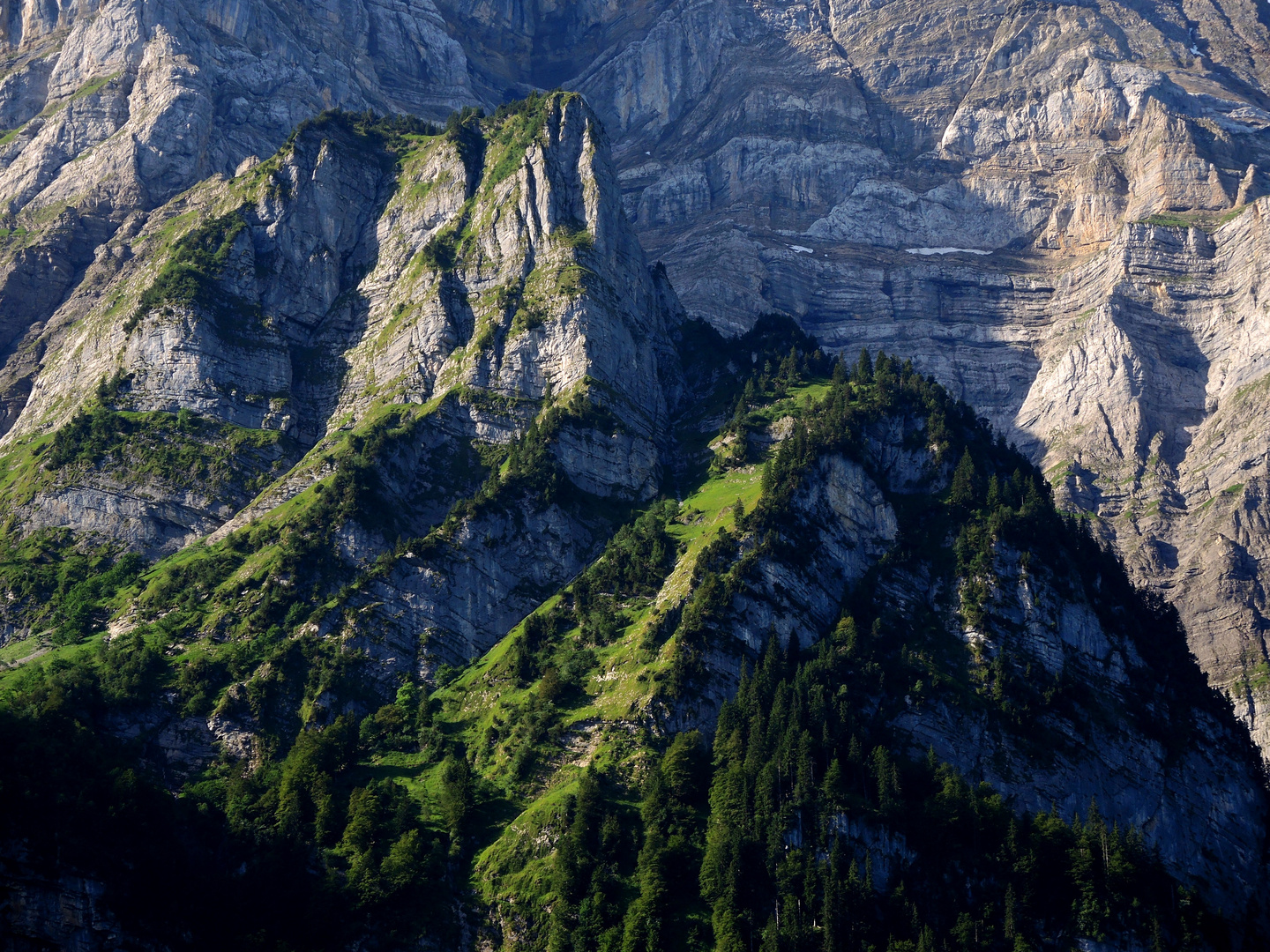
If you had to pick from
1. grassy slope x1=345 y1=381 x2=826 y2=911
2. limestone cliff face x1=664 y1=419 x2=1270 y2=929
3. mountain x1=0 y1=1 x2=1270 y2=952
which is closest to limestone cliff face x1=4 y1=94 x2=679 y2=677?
mountain x1=0 y1=1 x2=1270 y2=952

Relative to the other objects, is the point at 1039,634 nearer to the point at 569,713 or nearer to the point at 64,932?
the point at 569,713

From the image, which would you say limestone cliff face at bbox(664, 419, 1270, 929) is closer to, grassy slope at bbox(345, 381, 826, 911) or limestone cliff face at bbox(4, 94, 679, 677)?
grassy slope at bbox(345, 381, 826, 911)

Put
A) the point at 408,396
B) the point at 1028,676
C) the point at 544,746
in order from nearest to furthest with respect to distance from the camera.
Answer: the point at 544,746
the point at 1028,676
the point at 408,396

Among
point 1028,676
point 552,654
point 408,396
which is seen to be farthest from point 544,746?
point 408,396

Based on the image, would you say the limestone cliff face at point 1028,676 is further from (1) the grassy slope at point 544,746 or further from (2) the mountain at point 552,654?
(1) the grassy slope at point 544,746

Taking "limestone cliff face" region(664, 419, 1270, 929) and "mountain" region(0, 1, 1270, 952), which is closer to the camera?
"mountain" region(0, 1, 1270, 952)

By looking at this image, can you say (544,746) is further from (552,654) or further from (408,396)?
(408,396)

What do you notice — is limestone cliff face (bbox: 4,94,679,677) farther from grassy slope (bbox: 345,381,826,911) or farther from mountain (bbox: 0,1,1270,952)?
grassy slope (bbox: 345,381,826,911)

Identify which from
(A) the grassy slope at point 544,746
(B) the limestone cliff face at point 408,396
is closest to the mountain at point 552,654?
(A) the grassy slope at point 544,746

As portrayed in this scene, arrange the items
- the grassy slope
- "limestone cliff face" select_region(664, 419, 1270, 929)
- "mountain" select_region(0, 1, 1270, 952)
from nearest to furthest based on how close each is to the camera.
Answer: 1. "mountain" select_region(0, 1, 1270, 952)
2. the grassy slope
3. "limestone cliff face" select_region(664, 419, 1270, 929)

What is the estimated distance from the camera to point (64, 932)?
342 feet

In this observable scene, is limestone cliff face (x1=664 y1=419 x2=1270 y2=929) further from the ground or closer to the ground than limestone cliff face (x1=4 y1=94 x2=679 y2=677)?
closer to the ground

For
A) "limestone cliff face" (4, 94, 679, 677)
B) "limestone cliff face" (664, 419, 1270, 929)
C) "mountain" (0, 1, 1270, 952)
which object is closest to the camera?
"mountain" (0, 1, 1270, 952)

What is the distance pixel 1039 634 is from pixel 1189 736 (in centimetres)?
1921
